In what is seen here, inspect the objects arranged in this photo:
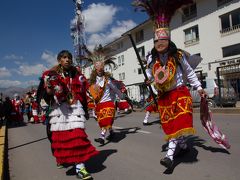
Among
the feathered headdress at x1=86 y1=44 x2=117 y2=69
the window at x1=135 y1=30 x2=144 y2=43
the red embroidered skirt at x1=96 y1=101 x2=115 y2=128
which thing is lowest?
the red embroidered skirt at x1=96 y1=101 x2=115 y2=128

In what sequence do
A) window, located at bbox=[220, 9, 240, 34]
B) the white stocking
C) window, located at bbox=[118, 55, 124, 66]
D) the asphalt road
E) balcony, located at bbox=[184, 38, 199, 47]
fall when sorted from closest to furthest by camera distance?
the asphalt road
the white stocking
window, located at bbox=[220, 9, 240, 34]
balcony, located at bbox=[184, 38, 199, 47]
window, located at bbox=[118, 55, 124, 66]

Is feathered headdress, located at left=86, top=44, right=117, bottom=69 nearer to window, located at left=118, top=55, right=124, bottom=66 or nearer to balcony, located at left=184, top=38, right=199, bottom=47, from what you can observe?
balcony, located at left=184, top=38, right=199, bottom=47

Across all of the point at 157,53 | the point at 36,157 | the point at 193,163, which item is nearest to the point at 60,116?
the point at 157,53

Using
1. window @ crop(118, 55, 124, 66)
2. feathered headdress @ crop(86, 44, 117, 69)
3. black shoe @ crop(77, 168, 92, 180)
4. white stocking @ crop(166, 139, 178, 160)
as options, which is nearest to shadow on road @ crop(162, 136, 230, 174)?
white stocking @ crop(166, 139, 178, 160)

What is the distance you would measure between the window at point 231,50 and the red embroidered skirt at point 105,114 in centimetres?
2120

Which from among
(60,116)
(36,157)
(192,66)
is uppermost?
(192,66)

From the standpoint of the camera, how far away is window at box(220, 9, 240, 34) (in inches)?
1035

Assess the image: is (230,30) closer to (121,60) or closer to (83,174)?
(121,60)

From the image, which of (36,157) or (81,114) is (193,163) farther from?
(36,157)

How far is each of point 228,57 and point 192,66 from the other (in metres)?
23.2

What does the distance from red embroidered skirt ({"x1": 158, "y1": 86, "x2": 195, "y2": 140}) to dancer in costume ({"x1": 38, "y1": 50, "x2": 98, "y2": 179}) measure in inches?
46.1

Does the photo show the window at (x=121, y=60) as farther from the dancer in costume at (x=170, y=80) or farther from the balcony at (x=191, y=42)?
the dancer in costume at (x=170, y=80)

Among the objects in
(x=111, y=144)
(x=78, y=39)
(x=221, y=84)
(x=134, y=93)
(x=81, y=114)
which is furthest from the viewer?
(x=78, y=39)

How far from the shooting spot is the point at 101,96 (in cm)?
792
